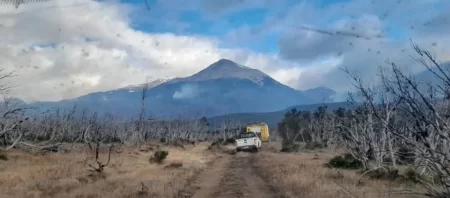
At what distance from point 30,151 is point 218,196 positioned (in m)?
32.7

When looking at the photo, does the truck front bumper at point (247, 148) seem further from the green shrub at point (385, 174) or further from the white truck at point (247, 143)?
the green shrub at point (385, 174)

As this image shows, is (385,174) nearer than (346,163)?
Yes

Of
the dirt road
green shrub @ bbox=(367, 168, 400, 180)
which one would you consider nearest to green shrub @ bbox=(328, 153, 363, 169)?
green shrub @ bbox=(367, 168, 400, 180)

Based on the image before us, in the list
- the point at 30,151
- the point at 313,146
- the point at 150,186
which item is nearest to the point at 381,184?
the point at 150,186

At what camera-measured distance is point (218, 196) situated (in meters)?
16.2

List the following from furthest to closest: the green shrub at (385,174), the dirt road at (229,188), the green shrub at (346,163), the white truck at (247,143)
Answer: the white truck at (247,143) → the green shrub at (346,163) → the green shrub at (385,174) → the dirt road at (229,188)

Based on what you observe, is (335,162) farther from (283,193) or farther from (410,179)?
(283,193)

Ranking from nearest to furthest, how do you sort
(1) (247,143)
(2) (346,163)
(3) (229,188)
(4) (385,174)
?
(3) (229,188), (4) (385,174), (2) (346,163), (1) (247,143)

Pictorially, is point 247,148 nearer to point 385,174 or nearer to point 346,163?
point 346,163

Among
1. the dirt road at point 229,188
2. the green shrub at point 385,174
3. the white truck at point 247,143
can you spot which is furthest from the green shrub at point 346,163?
the white truck at point 247,143

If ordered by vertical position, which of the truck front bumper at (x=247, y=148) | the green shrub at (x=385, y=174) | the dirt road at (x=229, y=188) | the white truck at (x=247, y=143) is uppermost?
the white truck at (x=247, y=143)

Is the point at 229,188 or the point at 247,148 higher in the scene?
the point at 247,148

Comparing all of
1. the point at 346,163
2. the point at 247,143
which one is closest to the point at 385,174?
the point at 346,163

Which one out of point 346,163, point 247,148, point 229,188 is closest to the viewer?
point 229,188
